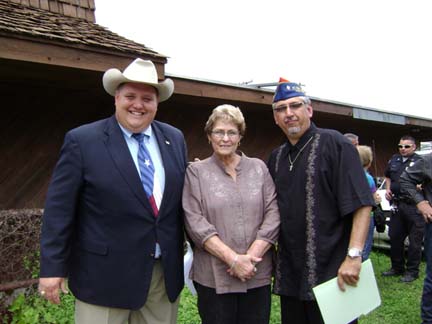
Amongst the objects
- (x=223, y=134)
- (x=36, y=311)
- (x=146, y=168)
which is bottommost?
(x=36, y=311)

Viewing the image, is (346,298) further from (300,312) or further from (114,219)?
(114,219)

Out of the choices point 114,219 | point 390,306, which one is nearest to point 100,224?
point 114,219

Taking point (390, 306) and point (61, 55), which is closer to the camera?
point (61, 55)

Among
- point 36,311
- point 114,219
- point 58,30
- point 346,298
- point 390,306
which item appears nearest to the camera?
point 114,219

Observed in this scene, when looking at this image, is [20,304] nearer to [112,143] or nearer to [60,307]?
[60,307]

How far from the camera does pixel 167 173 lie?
250 cm

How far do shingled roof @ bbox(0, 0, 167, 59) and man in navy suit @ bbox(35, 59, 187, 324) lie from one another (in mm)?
1599

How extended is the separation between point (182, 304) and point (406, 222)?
339 cm

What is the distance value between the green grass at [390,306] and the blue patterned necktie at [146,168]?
2.18 meters

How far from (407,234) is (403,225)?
16cm

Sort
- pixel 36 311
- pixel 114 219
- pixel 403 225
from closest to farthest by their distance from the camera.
→ pixel 114 219 → pixel 36 311 → pixel 403 225

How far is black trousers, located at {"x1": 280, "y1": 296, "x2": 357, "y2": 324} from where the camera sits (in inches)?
97.9

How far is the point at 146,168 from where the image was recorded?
244 centimetres

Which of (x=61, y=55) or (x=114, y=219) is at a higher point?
(x=61, y=55)
